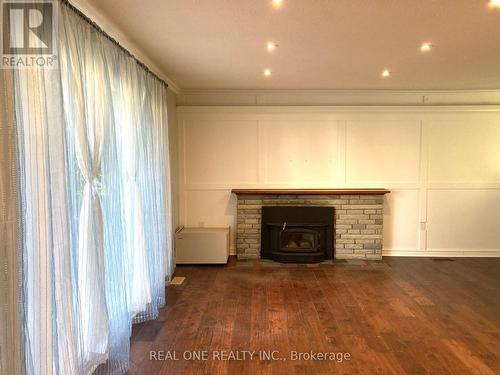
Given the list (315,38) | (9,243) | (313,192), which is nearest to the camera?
(9,243)

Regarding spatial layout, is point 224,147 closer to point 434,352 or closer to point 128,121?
point 128,121

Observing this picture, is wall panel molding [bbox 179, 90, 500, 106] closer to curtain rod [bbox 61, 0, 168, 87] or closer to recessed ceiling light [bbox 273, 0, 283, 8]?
curtain rod [bbox 61, 0, 168, 87]

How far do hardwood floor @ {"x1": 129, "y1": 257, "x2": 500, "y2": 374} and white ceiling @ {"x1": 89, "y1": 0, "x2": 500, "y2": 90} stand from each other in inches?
98.3

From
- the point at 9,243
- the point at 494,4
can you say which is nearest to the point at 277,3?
the point at 494,4

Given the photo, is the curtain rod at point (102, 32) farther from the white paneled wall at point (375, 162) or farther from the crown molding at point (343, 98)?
the white paneled wall at point (375, 162)

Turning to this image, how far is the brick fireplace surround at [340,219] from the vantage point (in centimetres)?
522

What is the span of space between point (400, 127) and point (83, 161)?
4.63m

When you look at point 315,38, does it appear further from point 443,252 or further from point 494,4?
point 443,252

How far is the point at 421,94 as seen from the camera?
5328mm

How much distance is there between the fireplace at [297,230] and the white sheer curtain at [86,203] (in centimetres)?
196

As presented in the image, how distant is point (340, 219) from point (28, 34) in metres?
4.47

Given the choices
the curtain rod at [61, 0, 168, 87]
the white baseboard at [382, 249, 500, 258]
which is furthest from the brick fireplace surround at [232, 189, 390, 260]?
the curtain rod at [61, 0, 168, 87]

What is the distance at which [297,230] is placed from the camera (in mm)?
5195

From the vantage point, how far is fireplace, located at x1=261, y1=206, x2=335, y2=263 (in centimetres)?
516
